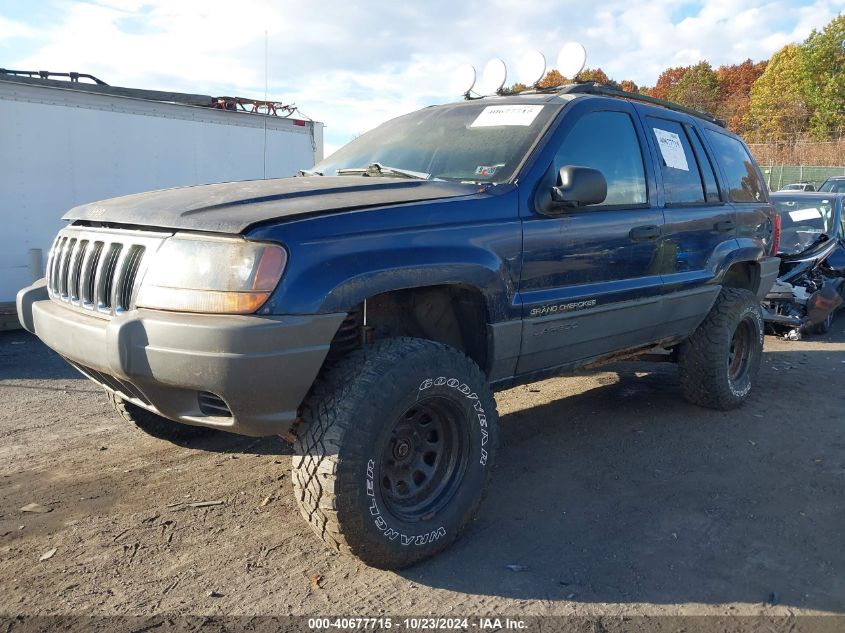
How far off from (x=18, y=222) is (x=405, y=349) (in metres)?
6.75

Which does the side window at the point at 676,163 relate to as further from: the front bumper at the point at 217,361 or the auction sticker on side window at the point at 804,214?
the auction sticker on side window at the point at 804,214

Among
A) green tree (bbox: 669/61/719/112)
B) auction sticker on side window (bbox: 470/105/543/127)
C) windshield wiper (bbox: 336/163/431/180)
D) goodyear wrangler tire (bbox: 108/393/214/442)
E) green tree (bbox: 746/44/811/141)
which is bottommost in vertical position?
goodyear wrangler tire (bbox: 108/393/214/442)

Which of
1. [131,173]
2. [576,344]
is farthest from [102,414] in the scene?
[131,173]

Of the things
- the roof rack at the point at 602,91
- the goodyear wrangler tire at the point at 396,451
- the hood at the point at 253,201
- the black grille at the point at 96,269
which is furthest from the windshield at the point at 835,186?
the black grille at the point at 96,269

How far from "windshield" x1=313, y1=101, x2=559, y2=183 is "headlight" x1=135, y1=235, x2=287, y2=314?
1.37 metres

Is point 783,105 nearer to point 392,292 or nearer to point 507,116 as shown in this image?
point 507,116

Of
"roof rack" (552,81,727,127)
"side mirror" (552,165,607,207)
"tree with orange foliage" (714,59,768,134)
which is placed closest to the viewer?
"side mirror" (552,165,607,207)

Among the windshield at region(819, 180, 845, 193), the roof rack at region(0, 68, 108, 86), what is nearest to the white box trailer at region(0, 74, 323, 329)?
the roof rack at region(0, 68, 108, 86)

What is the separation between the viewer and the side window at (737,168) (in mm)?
5090

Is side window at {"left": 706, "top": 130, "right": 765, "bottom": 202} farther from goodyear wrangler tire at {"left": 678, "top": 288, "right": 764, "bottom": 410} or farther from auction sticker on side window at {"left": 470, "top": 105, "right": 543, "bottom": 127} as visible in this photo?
auction sticker on side window at {"left": 470, "top": 105, "right": 543, "bottom": 127}

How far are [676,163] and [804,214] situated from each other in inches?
225

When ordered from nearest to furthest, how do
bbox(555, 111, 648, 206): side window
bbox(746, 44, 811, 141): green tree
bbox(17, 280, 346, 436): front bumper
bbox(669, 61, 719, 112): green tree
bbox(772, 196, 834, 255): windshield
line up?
bbox(17, 280, 346, 436): front bumper, bbox(555, 111, 648, 206): side window, bbox(772, 196, 834, 255): windshield, bbox(746, 44, 811, 141): green tree, bbox(669, 61, 719, 112): green tree

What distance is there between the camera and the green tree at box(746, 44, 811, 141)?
4081 cm

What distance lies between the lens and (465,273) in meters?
3.01
